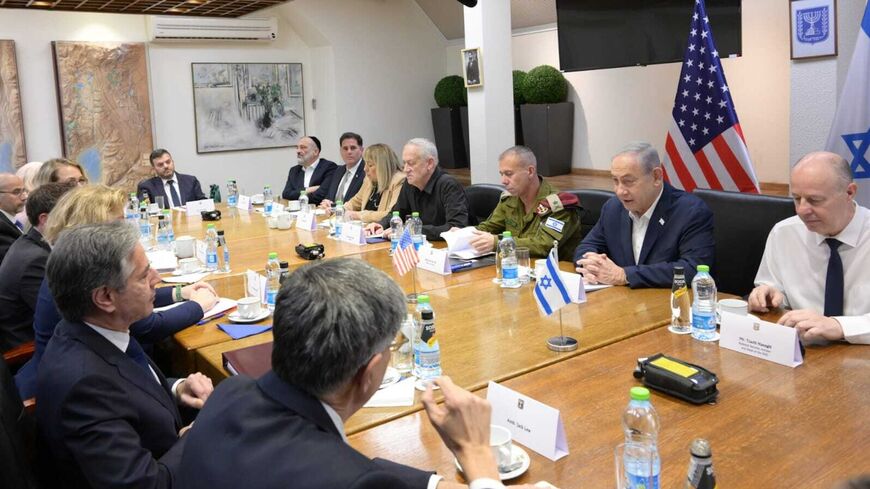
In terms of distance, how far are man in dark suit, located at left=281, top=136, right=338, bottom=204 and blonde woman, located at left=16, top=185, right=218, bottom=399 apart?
3827 mm

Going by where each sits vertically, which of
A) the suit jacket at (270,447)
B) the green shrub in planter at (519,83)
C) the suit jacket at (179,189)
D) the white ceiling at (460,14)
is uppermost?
the white ceiling at (460,14)

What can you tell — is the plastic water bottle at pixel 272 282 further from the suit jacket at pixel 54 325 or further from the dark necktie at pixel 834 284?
the dark necktie at pixel 834 284

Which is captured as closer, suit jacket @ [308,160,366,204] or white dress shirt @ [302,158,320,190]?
suit jacket @ [308,160,366,204]

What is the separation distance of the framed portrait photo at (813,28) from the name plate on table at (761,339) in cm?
246

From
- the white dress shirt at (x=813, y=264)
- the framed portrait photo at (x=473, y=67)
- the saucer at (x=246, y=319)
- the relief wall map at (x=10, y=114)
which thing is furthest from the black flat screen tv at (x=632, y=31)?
the relief wall map at (x=10, y=114)

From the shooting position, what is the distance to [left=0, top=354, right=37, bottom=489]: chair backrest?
1.51 meters

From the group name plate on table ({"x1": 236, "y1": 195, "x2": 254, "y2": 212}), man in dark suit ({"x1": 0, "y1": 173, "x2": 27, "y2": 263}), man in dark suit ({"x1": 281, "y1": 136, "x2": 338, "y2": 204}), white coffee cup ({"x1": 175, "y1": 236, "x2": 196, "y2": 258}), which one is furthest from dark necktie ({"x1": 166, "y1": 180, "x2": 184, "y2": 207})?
white coffee cup ({"x1": 175, "y1": 236, "x2": 196, "y2": 258})

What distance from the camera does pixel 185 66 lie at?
8391 millimetres

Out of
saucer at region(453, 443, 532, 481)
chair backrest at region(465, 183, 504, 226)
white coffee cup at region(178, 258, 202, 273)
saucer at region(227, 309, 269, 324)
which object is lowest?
saucer at region(453, 443, 532, 481)

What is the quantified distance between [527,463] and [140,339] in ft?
5.43

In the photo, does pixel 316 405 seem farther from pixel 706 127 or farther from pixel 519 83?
pixel 519 83

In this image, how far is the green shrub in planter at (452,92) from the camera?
9.39 m

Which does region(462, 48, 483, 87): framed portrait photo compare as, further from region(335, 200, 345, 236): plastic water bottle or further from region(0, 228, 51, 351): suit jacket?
region(0, 228, 51, 351): suit jacket

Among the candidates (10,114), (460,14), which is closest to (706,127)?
(460,14)
